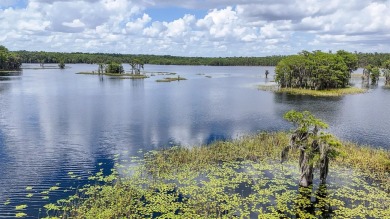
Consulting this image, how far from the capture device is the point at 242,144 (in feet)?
131

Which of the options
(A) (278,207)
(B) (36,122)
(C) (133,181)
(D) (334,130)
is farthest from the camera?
(B) (36,122)

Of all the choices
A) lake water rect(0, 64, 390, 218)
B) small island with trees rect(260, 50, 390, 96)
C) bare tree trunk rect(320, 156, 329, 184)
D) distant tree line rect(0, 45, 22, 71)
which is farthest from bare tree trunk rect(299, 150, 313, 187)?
distant tree line rect(0, 45, 22, 71)

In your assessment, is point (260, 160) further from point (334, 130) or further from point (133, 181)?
point (334, 130)

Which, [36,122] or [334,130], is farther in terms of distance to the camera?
[36,122]

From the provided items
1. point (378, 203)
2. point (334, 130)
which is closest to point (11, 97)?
point (334, 130)

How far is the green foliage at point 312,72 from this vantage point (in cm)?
10344

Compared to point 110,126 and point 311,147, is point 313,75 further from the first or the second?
point 311,147

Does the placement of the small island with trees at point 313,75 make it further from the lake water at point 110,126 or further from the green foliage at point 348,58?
the green foliage at point 348,58

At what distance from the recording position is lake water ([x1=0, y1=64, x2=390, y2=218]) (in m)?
31.5

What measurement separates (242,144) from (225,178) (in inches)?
406

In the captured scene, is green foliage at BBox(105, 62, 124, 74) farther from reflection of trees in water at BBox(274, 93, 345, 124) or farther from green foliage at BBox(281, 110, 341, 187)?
green foliage at BBox(281, 110, 341, 187)

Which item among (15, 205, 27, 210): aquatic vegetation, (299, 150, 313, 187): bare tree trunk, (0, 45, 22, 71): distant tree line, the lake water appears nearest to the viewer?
(15, 205, 27, 210): aquatic vegetation

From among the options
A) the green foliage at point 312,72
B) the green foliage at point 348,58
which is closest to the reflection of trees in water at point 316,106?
the green foliage at point 312,72

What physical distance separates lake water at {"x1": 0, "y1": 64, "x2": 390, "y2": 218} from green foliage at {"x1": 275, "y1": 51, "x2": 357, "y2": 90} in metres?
14.1
